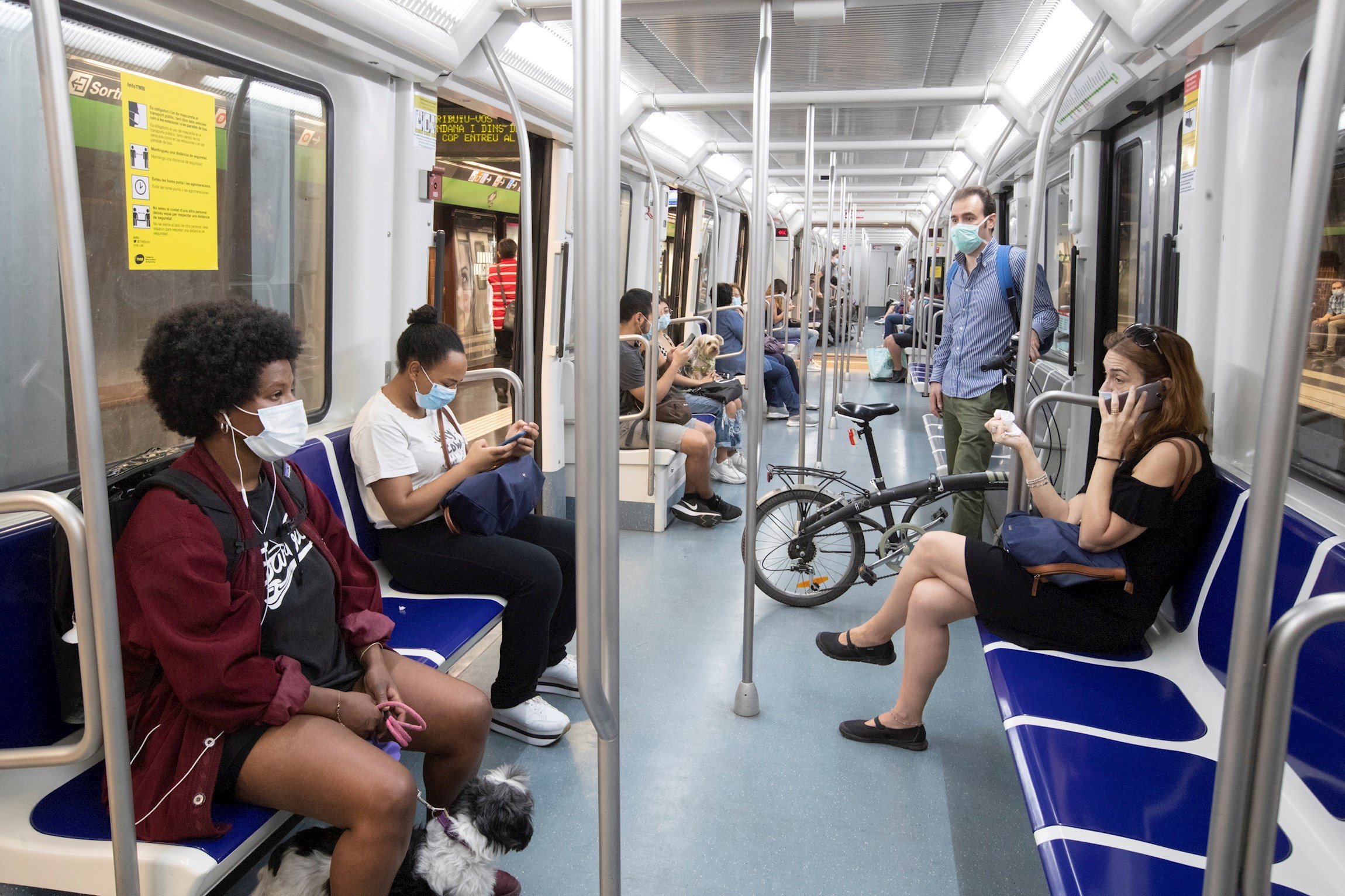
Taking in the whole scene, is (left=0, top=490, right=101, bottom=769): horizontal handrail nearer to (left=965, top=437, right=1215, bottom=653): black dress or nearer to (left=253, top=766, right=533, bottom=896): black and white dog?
(left=253, top=766, right=533, bottom=896): black and white dog

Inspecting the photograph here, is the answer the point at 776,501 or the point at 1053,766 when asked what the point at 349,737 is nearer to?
the point at 1053,766

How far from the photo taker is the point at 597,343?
137 centimetres

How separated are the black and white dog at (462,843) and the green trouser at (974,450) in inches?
112

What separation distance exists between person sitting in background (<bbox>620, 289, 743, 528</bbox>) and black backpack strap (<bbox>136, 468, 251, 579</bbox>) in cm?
385

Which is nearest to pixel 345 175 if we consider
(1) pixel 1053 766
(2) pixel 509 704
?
(2) pixel 509 704

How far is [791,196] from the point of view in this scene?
15078 millimetres

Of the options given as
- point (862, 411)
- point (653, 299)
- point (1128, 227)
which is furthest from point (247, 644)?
point (1128, 227)

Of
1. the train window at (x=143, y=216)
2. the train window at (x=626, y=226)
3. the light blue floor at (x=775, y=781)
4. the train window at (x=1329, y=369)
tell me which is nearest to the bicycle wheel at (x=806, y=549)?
the light blue floor at (x=775, y=781)

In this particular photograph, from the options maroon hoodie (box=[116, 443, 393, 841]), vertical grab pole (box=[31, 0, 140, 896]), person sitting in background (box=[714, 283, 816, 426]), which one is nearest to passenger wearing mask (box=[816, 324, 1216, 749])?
maroon hoodie (box=[116, 443, 393, 841])

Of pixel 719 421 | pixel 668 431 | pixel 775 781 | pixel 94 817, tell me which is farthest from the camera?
pixel 719 421

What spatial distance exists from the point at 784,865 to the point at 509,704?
107cm

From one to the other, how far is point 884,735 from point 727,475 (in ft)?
13.2

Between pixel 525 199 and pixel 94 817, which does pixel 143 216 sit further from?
pixel 94 817

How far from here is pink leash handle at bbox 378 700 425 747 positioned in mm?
2146
